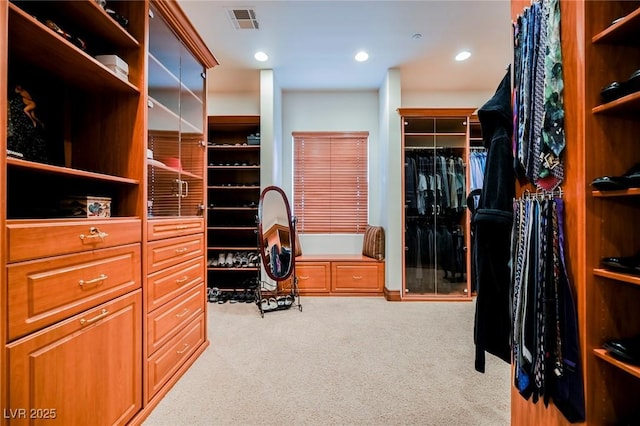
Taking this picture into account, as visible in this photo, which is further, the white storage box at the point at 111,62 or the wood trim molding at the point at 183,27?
the wood trim molding at the point at 183,27

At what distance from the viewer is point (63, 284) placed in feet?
3.82

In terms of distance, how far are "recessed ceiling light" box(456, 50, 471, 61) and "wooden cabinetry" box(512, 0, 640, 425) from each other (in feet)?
9.24

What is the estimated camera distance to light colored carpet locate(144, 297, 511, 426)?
1657mm

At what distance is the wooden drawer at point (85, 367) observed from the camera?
101 centimetres

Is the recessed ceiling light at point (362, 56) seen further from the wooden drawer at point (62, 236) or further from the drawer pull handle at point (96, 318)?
the drawer pull handle at point (96, 318)

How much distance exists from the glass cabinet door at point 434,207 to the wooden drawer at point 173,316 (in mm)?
2675

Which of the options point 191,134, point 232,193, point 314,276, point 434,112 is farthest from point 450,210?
point 191,134

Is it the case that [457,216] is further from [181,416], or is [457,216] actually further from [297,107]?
[181,416]

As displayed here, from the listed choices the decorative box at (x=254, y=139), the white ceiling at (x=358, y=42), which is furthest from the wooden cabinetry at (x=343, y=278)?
the white ceiling at (x=358, y=42)

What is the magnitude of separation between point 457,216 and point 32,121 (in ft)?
13.6

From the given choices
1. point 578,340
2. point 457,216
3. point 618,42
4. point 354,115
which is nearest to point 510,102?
point 618,42

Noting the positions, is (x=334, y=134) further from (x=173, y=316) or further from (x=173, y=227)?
(x=173, y=316)

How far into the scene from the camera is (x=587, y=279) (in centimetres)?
104

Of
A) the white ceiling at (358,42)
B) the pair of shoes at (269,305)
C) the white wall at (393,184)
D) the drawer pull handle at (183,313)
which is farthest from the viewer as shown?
the white wall at (393,184)
